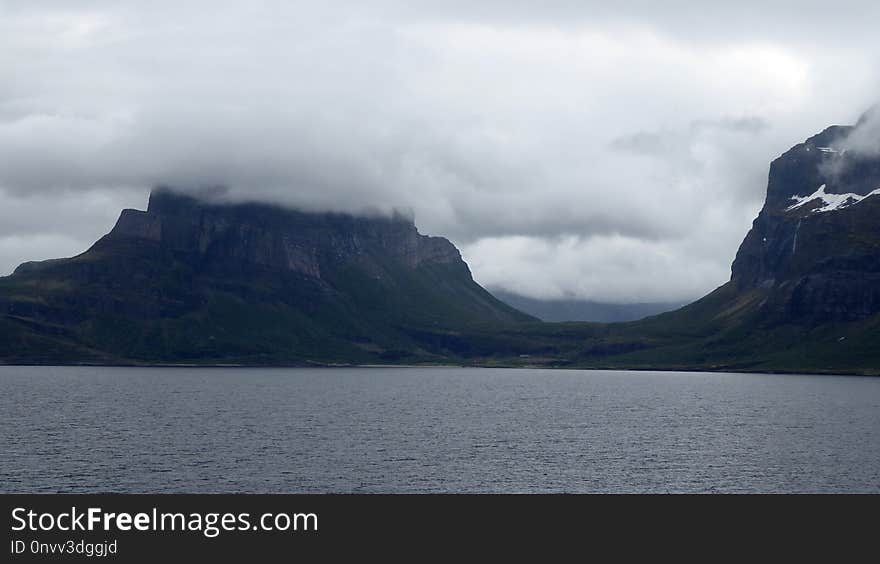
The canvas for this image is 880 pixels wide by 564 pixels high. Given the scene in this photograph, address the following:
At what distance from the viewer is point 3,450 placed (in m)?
152

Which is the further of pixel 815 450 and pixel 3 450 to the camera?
pixel 815 450

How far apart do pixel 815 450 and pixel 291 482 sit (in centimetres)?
9686
